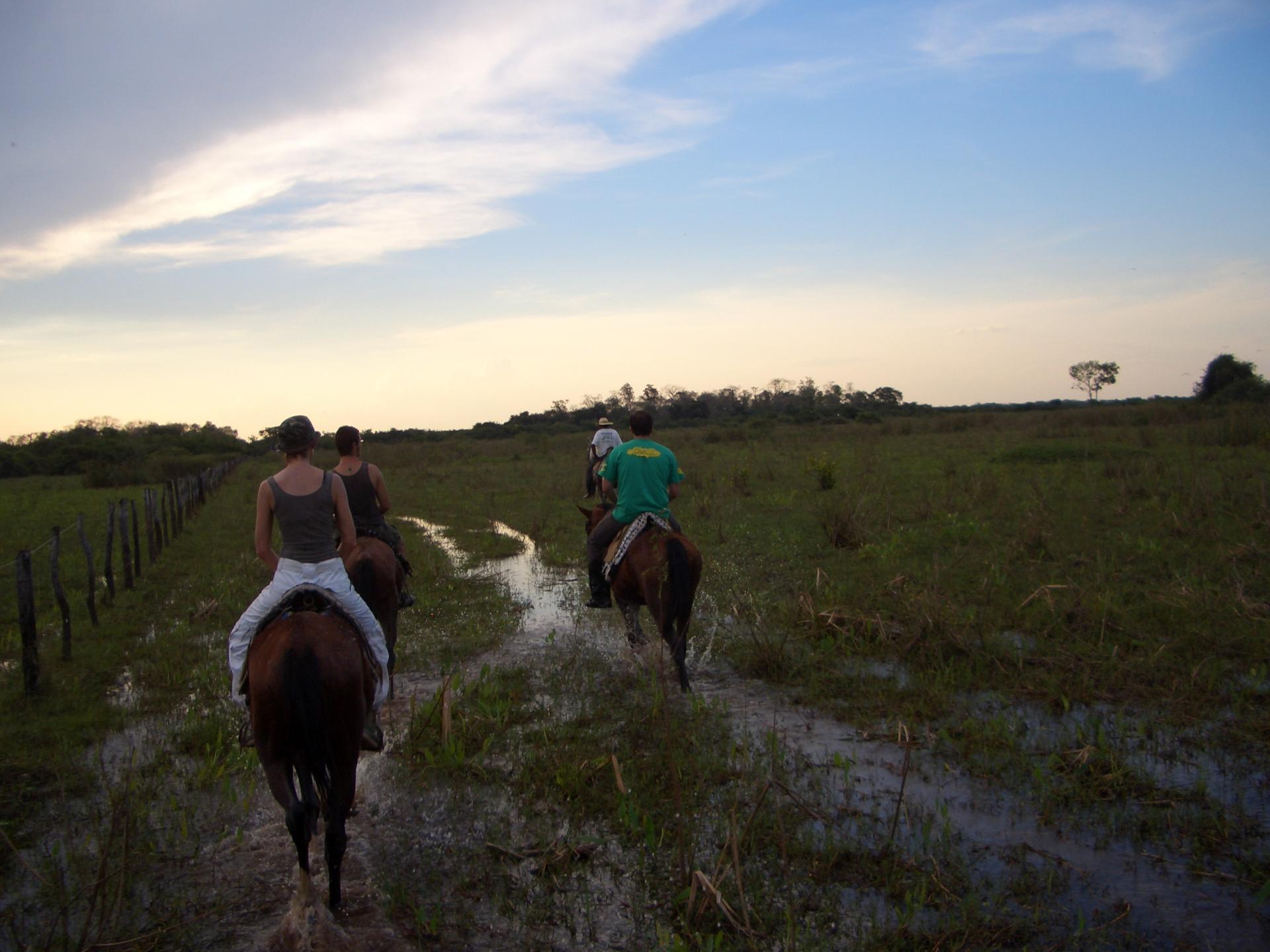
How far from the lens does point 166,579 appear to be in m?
12.1

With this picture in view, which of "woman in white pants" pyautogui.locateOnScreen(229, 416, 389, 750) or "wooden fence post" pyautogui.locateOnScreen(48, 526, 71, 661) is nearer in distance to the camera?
"woman in white pants" pyautogui.locateOnScreen(229, 416, 389, 750)

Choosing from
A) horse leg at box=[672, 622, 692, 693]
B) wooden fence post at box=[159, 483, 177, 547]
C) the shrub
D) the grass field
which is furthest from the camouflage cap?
the shrub

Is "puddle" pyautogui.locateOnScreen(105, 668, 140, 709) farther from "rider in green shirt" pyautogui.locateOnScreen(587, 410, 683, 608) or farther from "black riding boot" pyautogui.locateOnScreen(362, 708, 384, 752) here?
"rider in green shirt" pyautogui.locateOnScreen(587, 410, 683, 608)

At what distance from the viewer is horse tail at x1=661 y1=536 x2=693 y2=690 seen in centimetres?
630

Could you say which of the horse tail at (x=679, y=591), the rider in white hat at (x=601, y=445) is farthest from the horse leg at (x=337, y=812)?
the rider in white hat at (x=601, y=445)

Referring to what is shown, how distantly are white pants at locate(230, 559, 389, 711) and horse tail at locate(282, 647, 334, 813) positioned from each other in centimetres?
66

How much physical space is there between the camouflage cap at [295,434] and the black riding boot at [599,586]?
3397 millimetres

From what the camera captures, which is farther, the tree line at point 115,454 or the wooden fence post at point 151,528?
the tree line at point 115,454

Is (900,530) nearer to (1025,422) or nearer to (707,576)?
(707,576)

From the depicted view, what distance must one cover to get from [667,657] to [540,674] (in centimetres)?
100

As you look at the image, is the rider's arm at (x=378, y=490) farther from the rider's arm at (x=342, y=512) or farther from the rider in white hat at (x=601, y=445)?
the rider in white hat at (x=601, y=445)

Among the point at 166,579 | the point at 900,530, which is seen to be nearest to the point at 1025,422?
the point at 900,530

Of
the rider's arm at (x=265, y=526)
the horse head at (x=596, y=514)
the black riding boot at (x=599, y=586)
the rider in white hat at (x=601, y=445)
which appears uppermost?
the rider in white hat at (x=601, y=445)

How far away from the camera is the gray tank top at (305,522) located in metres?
4.23
